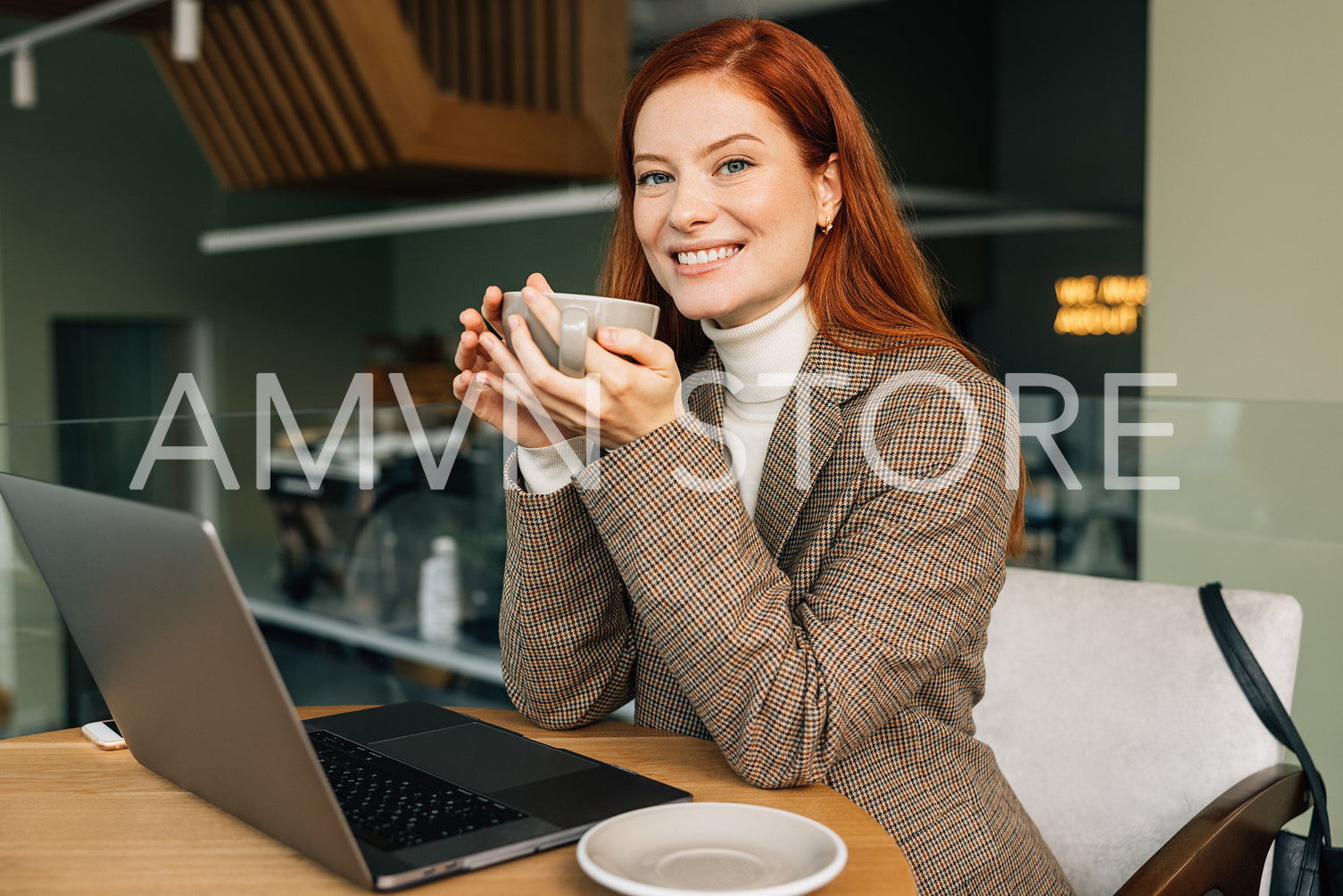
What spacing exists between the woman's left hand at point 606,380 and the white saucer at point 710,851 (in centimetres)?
29

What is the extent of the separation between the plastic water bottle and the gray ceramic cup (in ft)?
8.40

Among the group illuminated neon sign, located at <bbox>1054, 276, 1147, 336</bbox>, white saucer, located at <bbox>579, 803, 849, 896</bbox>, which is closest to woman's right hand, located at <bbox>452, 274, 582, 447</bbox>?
white saucer, located at <bbox>579, 803, 849, 896</bbox>

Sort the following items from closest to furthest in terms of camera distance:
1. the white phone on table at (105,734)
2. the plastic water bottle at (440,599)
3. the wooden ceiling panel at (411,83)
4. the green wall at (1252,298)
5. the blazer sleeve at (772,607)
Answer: the blazer sleeve at (772,607), the white phone on table at (105,734), the green wall at (1252,298), the plastic water bottle at (440,599), the wooden ceiling panel at (411,83)

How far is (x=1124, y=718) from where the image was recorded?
1.39 m

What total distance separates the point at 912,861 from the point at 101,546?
2.33 ft

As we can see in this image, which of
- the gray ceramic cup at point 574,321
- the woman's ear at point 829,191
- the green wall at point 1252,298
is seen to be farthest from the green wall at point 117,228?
the gray ceramic cup at point 574,321

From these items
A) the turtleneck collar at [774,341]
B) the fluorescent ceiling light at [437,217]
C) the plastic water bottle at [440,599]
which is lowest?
the plastic water bottle at [440,599]

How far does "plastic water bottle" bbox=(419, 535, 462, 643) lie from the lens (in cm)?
342

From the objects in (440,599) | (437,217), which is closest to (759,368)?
(440,599)

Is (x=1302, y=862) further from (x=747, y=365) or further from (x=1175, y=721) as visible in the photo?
(x=747, y=365)

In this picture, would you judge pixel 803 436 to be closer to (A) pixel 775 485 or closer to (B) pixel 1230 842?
(A) pixel 775 485

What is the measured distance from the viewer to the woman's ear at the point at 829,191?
119 centimetres

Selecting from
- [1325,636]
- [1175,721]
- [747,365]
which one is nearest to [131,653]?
[747,365]

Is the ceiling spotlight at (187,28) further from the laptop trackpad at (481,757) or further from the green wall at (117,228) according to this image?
the laptop trackpad at (481,757)
